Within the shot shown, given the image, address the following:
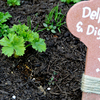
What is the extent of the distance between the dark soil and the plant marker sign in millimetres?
498

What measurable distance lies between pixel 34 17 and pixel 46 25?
0.27m

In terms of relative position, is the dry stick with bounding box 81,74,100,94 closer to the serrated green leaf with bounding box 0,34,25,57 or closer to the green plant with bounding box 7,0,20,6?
the serrated green leaf with bounding box 0,34,25,57

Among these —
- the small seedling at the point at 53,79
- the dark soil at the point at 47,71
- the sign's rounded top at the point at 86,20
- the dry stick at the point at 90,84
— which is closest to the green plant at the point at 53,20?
the dark soil at the point at 47,71

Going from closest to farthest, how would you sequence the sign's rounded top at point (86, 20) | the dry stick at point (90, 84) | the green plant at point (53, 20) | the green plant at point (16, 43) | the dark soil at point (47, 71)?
the sign's rounded top at point (86, 20) < the dry stick at point (90, 84) < the green plant at point (16, 43) < the dark soil at point (47, 71) < the green plant at point (53, 20)

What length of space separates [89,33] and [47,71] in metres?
0.88

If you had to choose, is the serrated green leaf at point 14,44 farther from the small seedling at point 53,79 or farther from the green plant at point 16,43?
the small seedling at point 53,79

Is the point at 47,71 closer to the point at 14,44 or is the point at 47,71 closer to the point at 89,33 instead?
the point at 14,44

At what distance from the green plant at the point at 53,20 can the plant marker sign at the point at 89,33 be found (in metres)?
0.93

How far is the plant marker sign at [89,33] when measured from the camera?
1317mm

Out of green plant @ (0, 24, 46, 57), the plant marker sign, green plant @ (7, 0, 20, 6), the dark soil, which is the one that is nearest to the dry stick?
the plant marker sign

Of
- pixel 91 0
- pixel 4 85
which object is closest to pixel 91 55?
pixel 91 0

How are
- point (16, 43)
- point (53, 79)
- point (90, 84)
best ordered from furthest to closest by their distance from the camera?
point (53, 79) → point (16, 43) → point (90, 84)

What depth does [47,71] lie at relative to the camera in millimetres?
2061

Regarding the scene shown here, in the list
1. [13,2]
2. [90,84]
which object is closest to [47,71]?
[90,84]
